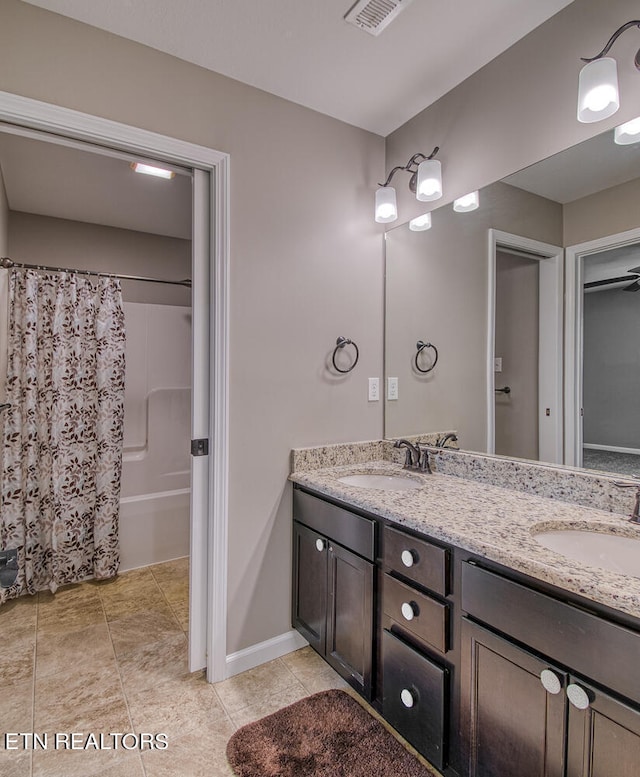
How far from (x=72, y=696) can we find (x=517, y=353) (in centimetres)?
218

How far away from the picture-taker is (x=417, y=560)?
4.26 ft

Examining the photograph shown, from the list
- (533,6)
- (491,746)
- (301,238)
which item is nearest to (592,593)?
(491,746)

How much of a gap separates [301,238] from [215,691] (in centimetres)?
192

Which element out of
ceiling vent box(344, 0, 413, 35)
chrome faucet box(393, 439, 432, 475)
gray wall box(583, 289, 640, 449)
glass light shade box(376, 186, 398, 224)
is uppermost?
ceiling vent box(344, 0, 413, 35)

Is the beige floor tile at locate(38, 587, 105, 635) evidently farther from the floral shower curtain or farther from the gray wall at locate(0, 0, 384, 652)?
the gray wall at locate(0, 0, 384, 652)

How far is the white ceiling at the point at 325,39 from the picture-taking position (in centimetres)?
143

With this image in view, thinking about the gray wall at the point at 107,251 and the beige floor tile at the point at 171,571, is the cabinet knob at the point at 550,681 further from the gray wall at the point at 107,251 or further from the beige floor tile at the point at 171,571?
the gray wall at the point at 107,251

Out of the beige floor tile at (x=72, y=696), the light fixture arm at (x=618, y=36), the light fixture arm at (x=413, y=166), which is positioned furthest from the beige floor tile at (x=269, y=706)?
the light fixture arm at (x=618, y=36)

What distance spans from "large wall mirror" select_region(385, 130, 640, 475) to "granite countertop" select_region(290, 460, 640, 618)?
0.21 meters

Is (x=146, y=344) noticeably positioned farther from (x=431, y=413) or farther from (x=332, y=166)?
(x=431, y=413)

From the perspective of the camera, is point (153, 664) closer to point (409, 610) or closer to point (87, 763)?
point (87, 763)

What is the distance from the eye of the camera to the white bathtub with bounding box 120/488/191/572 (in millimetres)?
2803

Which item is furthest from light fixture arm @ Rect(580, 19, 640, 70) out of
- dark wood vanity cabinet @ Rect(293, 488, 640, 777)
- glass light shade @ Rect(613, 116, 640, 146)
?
dark wood vanity cabinet @ Rect(293, 488, 640, 777)

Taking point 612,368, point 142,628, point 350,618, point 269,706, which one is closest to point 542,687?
point 350,618
